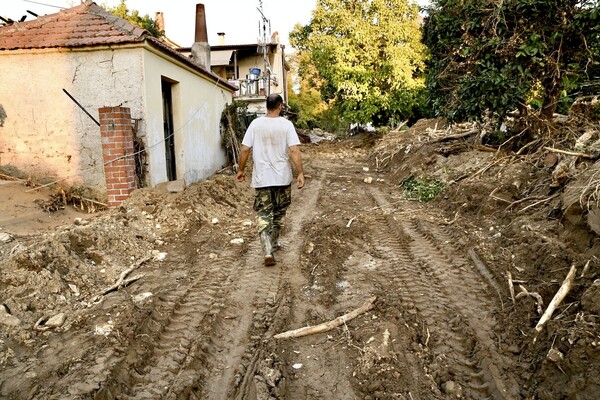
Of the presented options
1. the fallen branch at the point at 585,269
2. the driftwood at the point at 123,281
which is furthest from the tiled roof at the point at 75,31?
the fallen branch at the point at 585,269

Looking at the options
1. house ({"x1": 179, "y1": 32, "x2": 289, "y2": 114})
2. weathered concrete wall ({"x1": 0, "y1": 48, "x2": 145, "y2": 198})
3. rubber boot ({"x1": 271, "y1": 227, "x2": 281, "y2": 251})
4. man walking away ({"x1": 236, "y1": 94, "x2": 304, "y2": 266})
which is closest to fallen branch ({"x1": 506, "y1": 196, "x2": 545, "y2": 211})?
man walking away ({"x1": 236, "y1": 94, "x2": 304, "y2": 266})

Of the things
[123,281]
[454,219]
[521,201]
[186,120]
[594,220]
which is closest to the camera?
[594,220]

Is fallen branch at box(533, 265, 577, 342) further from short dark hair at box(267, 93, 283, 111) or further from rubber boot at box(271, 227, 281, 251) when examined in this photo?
short dark hair at box(267, 93, 283, 111)

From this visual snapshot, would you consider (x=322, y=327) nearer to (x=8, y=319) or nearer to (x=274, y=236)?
(x=274, y=236)

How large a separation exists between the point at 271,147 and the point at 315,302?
1908 millimetres

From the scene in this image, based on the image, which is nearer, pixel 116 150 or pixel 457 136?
pixel 116 150

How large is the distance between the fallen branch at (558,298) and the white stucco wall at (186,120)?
6.26 meters

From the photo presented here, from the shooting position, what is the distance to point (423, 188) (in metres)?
8.51

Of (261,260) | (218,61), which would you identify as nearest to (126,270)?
(261,260)

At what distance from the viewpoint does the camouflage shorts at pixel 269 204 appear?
16.0 feet

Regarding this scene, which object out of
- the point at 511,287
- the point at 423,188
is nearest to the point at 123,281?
the point at 511,287

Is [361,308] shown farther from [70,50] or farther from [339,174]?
[339,174]

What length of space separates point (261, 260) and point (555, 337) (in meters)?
3.10

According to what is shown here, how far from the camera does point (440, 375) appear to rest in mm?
2699
